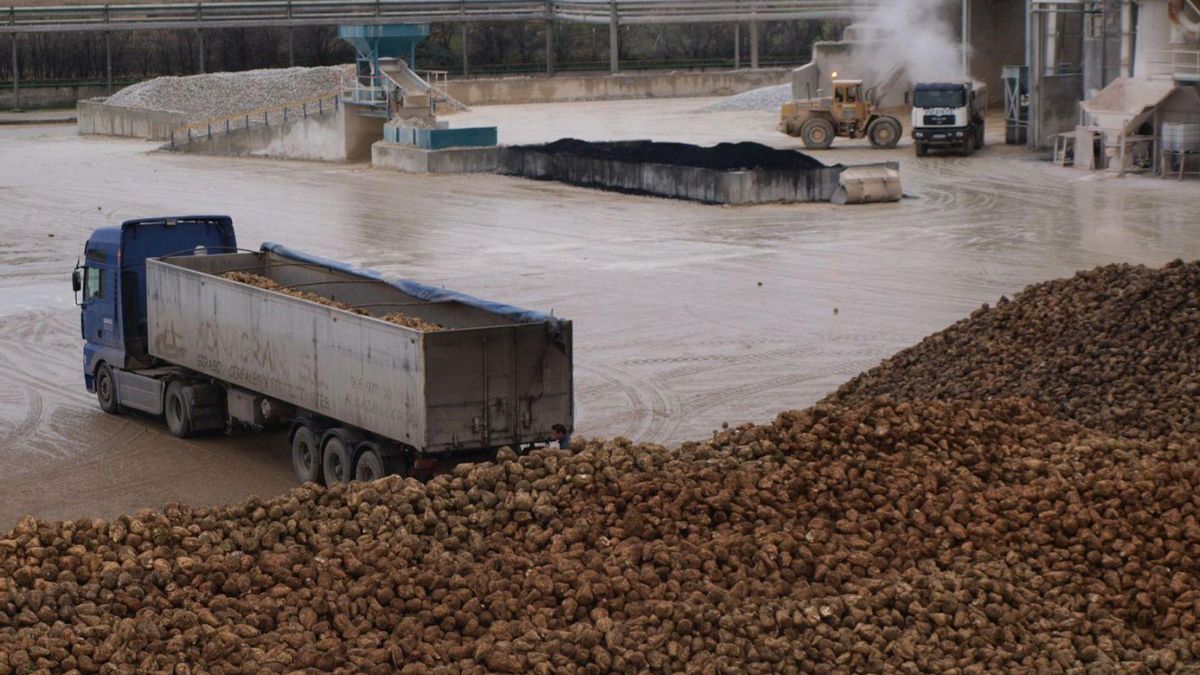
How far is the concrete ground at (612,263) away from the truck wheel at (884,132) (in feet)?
2.54

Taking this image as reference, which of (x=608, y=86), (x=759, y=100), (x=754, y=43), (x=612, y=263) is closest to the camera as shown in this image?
(x=612, y=263)

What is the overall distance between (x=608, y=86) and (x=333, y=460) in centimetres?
6054

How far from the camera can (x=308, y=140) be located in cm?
5416

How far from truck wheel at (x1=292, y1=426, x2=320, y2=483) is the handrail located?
181ft

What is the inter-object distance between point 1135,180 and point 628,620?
1320 inches

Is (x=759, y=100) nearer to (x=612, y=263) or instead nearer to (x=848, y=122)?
(x=848, y=122)

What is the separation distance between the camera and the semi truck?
51.1 ft

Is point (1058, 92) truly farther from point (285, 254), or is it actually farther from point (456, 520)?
point (456, 520)

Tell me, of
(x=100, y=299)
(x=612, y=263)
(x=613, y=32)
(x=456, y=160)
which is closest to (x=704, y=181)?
(x=612, y=263)

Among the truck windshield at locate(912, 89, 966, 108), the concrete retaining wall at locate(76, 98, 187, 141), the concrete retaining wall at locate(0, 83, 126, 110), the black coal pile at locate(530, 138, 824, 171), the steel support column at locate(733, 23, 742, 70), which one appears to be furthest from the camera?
the steel support column at locate(733, 23, 742, 70)

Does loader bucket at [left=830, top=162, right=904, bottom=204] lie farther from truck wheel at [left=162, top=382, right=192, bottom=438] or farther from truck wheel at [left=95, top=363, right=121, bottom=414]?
truck wheel at [left=162, top=382, right=192, bottom=438]

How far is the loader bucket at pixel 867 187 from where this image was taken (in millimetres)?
38719

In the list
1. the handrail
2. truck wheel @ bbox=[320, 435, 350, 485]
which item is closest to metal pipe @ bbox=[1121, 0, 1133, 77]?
the handrail

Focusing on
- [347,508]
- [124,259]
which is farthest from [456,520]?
[124,259]
